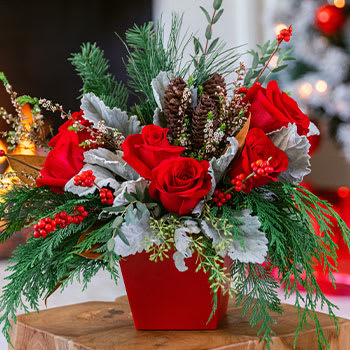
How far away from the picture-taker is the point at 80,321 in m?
0.74

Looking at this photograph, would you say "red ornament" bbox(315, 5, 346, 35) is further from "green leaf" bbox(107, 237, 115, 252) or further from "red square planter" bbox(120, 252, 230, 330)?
"green leaf" bbox(107, 237, 115, 252)

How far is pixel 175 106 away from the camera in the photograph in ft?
2.08

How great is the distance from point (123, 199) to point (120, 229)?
0.03 m

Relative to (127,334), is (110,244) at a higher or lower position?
higher

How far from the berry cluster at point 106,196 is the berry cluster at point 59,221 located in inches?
0.9

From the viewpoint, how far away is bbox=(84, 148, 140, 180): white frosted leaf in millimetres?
611

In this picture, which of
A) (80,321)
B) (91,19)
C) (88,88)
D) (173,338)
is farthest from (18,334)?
(91,19)

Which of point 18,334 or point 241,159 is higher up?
point 241,159

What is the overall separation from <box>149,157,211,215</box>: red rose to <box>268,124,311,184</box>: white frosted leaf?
10 cm

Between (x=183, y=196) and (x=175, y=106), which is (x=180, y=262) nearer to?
(x=183, y=196)

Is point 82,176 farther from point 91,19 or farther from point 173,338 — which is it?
point 91,19

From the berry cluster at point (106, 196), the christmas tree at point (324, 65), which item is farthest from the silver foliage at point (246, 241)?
the christmas tree at point (324, 65)

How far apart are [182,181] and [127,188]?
64mm

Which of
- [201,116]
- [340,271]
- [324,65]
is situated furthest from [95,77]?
[324,65]
